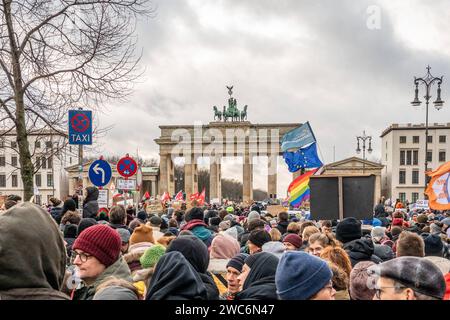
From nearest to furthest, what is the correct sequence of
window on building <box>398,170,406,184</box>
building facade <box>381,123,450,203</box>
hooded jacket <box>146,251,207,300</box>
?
hooded jacket <box>146,251,207,300</box>
building facade <box>381,123,450,203</box>
window on building <box>398,170,406,184</box>

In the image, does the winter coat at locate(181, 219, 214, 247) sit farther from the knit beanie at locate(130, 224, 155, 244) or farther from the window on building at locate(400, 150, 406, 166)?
the window on building at locate(400, 150, 406, 166)

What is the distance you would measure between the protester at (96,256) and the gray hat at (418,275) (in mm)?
2133

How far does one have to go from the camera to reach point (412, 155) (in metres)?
95.1

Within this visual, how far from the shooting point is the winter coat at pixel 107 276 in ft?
12.4

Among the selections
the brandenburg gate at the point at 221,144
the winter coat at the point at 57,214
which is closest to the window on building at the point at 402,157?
the brandenburg gate at the point at 221,144

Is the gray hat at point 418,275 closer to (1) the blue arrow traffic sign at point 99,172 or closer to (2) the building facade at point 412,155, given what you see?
(1) the blue arrow traffic sign at point 99,172

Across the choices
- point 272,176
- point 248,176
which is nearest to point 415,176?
point 272,176

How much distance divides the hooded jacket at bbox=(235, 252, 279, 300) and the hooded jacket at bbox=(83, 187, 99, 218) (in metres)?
8.61

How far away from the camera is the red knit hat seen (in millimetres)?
4137

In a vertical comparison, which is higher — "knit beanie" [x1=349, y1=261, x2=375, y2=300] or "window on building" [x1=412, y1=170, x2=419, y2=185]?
"knit beanie" [x1=349, y1=261, x2=375, y2=300]

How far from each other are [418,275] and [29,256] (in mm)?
2229

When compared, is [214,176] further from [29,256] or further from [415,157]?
[29,256]

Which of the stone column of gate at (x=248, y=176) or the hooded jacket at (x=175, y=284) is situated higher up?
the hooded jacket at (x=175, y=284)

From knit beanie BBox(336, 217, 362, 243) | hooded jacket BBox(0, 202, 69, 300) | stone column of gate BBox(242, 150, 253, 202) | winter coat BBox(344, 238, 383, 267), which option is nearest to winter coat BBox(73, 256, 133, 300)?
hooded jacket BBox(0, 202, 69, 300)
